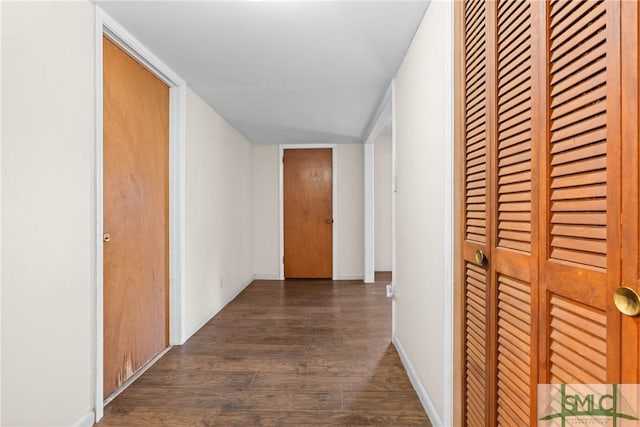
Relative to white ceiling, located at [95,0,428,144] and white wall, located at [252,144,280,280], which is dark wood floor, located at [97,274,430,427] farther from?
white ceiling, located at [95,0,428,144]

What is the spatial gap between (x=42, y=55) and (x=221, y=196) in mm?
2399

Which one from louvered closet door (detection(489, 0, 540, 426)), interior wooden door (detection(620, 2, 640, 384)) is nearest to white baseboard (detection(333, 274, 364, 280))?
louvered closet door (detection(489, 0, 540, 426))

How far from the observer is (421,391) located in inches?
74.2

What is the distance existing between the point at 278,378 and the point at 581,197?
2.03m

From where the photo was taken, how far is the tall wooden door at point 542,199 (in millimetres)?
644

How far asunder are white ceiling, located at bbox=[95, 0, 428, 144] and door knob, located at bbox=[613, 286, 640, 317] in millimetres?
1660

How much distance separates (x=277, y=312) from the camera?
359 cm

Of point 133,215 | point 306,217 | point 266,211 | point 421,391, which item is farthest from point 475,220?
point 266,211

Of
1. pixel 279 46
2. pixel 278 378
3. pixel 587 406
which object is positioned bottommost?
pixel 278 378

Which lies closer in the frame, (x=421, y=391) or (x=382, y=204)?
(x=421, y=391)

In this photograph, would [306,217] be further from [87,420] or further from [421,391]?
[87,420]

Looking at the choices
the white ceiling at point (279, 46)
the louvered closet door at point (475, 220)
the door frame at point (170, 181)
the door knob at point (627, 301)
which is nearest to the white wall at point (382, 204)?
the white ceiling at point (279, 46)

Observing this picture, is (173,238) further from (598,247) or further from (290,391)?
(598,247)

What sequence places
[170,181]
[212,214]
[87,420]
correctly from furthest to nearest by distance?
[212,214] → [170,181] → [87,420]
